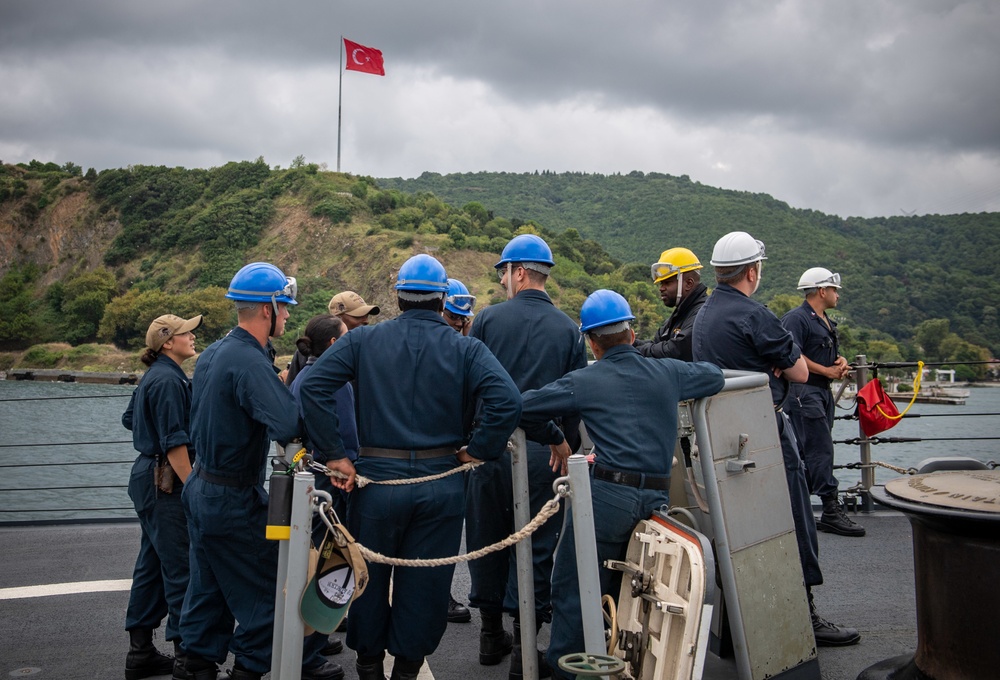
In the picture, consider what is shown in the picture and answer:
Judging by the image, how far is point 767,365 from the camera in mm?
4773

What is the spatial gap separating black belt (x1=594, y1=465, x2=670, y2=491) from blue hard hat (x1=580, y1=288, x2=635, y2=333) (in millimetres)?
657

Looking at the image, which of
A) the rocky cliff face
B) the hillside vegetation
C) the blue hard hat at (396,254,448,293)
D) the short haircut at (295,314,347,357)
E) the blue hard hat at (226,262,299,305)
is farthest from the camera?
the rocky cliff face

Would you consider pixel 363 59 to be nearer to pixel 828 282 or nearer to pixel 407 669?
pixel 828 282

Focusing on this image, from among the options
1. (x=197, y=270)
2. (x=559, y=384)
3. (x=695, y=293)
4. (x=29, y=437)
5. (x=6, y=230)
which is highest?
(x=6, y=230)

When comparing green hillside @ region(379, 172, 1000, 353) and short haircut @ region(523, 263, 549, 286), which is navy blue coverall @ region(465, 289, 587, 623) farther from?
green hillside @ region(379, 172, 1000, 353)

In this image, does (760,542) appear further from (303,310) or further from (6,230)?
(6,230)

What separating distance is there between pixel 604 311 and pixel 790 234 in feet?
334

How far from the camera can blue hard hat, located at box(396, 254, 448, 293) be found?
4.03 m

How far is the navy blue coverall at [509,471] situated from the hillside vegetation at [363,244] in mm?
48936

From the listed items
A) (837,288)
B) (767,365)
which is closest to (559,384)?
(767,365)

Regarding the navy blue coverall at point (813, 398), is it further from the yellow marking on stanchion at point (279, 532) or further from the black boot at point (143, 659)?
the black boot at point (143, 659)

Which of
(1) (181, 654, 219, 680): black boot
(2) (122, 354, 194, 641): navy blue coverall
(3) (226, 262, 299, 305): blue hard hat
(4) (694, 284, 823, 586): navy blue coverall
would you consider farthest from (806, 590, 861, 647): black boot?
(2) (122, 354, 194, 641): navy blue coverall

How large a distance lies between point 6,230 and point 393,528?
415ft

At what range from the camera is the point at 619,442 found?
373cm
